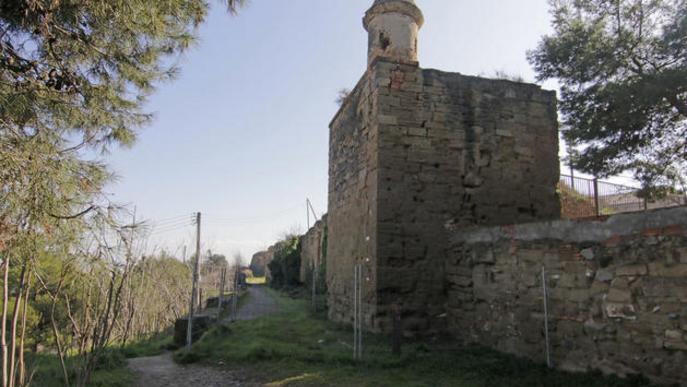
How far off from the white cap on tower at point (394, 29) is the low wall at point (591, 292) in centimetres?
413

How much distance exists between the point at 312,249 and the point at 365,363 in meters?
14.2

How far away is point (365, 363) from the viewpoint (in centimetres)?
690

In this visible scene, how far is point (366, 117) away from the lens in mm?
9695

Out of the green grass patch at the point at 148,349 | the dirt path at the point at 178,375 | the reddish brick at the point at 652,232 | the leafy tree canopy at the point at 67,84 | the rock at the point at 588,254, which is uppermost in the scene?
the leafy tree canopy at the point at 67,84

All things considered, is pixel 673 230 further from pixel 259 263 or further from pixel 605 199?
pixel 259 263

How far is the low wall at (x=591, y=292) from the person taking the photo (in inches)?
191

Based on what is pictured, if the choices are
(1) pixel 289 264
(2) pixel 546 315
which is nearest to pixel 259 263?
(1) pixel 289 264

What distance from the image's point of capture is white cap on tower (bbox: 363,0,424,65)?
9869 mm

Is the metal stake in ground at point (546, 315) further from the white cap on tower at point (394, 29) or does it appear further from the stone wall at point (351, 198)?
the white cap on tower at point (394, 29)

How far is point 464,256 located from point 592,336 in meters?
2.92

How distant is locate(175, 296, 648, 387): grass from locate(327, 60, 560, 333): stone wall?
108 cm

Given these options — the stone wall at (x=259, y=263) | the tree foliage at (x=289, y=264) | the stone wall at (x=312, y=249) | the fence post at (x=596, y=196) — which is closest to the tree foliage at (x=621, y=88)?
the fence post at (x=596, y=196)

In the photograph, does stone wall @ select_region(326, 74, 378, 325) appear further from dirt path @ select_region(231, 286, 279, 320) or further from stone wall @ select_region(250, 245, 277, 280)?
stone wall @ select_region(250, 245, 277, 280)

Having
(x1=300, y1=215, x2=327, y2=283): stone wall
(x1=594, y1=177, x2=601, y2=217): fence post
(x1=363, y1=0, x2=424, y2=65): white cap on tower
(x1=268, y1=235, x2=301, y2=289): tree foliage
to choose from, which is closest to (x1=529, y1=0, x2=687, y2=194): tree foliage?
(x1=594, y1=177, x2=601, y2=217): fence post
